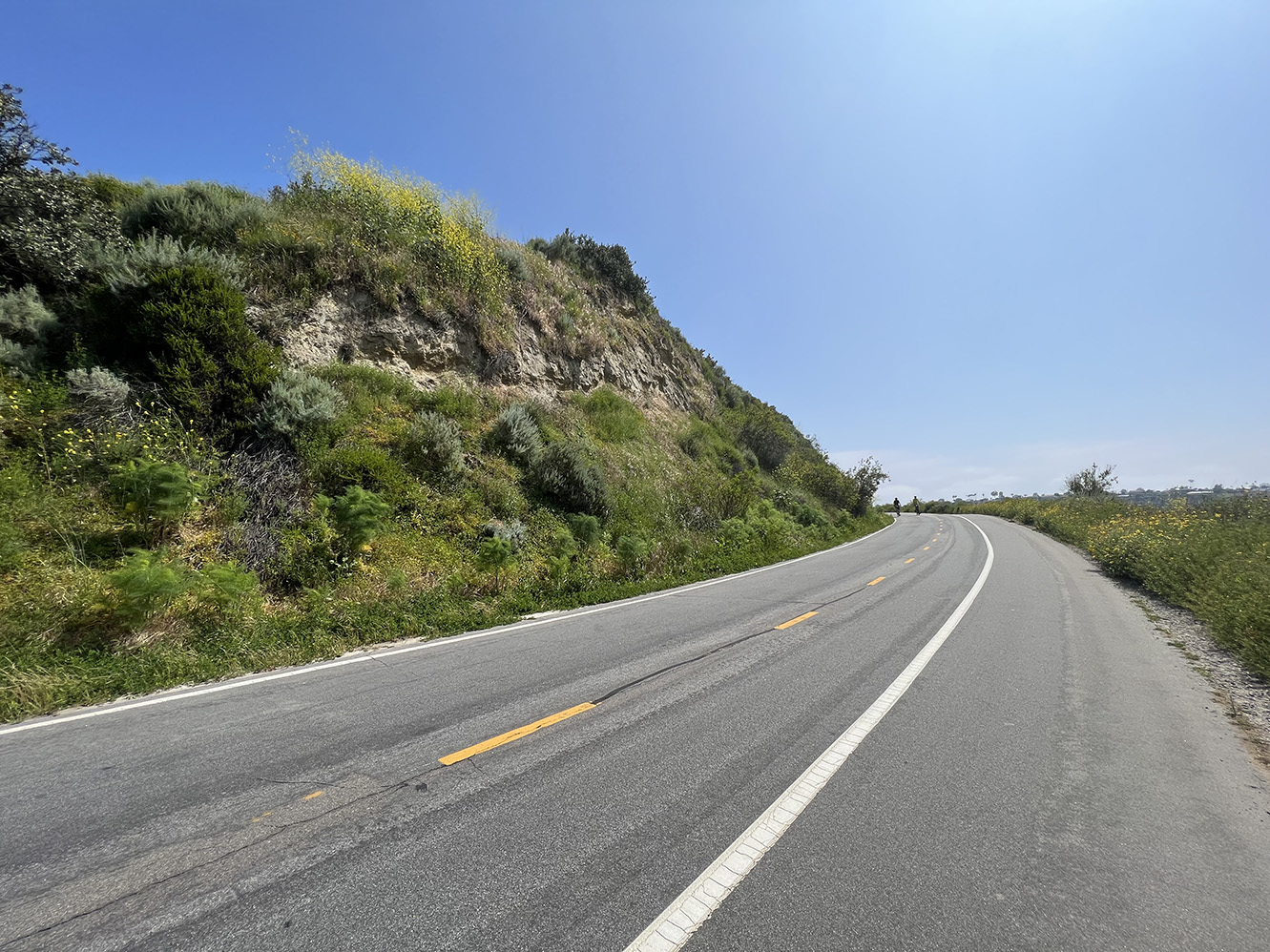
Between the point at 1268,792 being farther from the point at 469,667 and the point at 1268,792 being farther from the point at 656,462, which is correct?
the point at 656,462

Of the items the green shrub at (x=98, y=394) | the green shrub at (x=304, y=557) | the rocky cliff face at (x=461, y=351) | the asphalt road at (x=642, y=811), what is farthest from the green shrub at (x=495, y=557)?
the rocky cliff face at (x=461, y=351)

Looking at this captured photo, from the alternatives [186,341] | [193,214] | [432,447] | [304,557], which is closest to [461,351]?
[432,447]

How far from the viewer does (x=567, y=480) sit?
12891mm

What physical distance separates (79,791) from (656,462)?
→ 16.2 meters

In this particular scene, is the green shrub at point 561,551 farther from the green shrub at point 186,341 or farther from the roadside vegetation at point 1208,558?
the roadside vegetation at point 1208,558

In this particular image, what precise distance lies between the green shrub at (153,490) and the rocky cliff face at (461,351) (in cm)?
530

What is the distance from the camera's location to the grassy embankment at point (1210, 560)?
22.0ft

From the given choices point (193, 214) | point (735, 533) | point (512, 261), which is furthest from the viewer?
point (512, 261)

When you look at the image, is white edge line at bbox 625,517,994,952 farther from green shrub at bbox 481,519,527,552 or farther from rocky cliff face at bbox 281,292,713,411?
rocky cliff face at bbox 281,292,713,411

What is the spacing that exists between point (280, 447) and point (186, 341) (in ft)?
7.19

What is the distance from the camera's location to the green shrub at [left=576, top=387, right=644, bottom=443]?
1803cm

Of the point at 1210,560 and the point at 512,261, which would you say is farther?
the point at 512,261

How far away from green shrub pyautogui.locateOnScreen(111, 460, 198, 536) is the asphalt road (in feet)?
10.4

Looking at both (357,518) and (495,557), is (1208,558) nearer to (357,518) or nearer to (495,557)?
(495,557)
